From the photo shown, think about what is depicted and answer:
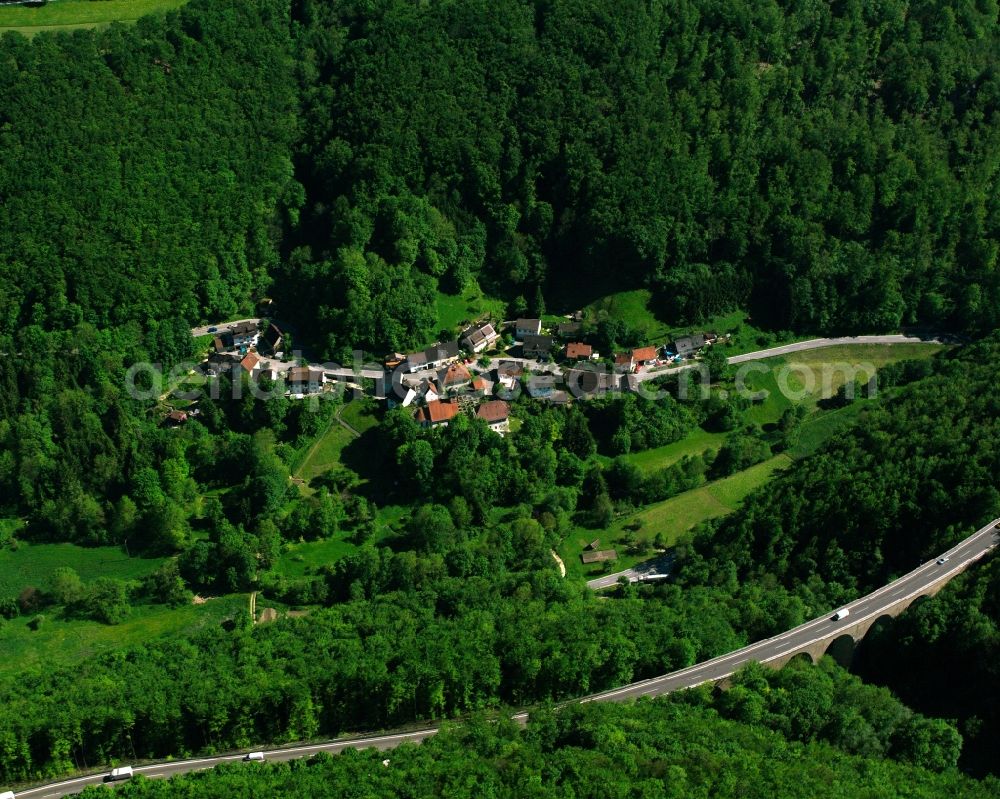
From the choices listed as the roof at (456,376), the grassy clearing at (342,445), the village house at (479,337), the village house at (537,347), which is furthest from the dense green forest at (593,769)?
the village house at (479,337)

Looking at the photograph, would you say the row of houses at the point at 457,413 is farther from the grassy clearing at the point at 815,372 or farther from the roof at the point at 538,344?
the grassy clearing at the point at 815,372

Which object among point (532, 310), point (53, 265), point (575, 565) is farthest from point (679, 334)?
point (53, 265)

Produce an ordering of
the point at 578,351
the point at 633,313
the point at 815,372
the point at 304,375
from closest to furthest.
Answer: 1. the point at 304,375
2. the point at 578,351
3. the point at 815,372
4. the point at 633,313

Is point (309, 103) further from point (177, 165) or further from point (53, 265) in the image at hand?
point (53, 265)

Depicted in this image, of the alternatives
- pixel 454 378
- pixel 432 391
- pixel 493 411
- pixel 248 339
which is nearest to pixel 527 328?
pixel 454 378

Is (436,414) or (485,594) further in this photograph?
(436,414)

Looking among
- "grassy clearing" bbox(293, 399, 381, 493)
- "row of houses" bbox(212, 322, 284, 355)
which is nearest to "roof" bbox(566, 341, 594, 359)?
"grassy clearing" bbox(293, 399, 381, 493)

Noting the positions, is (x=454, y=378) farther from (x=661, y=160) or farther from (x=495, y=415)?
(x=661, y=160)

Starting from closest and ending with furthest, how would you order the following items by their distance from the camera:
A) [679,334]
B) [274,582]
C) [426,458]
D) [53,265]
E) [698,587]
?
1. [698,587]
2. [274,582]
3. [426,458]
4. [53,265]
5. [679,334]

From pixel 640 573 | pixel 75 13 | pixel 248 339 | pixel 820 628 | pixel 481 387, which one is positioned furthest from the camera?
pixel 75 13
